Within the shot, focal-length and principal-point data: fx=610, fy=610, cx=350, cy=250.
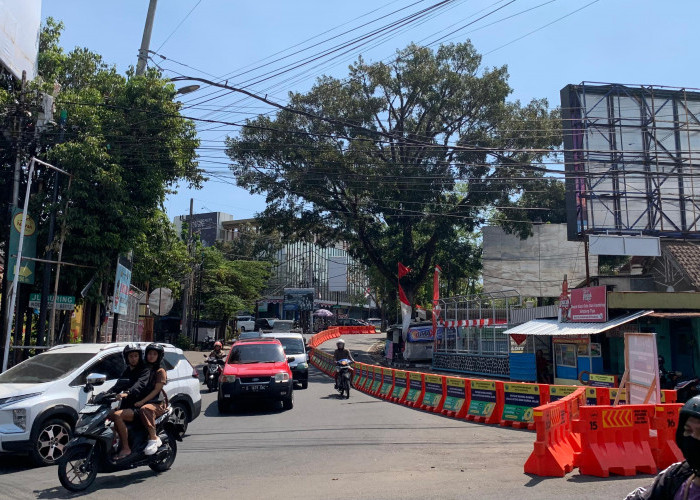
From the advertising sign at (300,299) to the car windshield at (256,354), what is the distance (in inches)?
2082

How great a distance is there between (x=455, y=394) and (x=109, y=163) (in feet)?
36.9

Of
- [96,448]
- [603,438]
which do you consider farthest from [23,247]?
[603,438]

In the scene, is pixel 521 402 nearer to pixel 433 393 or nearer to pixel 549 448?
pixel 433 393

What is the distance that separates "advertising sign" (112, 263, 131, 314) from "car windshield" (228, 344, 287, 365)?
163 inches

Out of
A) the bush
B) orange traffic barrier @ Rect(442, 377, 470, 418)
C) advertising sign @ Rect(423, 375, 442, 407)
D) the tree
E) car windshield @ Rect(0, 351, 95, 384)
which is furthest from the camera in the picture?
the bush

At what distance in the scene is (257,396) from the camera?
48.1ft

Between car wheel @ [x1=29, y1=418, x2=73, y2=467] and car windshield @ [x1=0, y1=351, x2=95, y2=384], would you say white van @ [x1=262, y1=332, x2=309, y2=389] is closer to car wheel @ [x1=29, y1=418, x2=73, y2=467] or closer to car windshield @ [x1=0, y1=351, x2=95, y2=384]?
car windshield @ [x1=0, y1=351, x2=95, y2=384]

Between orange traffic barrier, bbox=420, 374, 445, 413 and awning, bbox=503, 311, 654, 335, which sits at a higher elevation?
awning, bbox=503, 311, 654, 335

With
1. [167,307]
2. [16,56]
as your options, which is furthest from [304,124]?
[16,56]

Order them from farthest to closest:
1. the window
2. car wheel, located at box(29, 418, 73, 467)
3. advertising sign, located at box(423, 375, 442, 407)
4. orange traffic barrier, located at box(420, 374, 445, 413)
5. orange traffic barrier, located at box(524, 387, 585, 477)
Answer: advertising sign, located at box(423, 375, 442, 407) < orange traffic barrier, located at box(420, 374, 445, 413) < the window < car wheel, located at box(29, 418, 73, 467) < orange traffic barrier, located at box(524, 387, 585, 477)

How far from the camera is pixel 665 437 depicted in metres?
8.26

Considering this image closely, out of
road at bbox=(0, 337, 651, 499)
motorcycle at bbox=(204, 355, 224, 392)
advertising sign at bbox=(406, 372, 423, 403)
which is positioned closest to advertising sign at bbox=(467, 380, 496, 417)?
road at bbox=(0, 337, 651, 499)

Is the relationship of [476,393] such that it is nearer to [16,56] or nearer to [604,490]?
[604,490]

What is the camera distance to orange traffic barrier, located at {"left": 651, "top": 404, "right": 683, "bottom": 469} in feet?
26.8
